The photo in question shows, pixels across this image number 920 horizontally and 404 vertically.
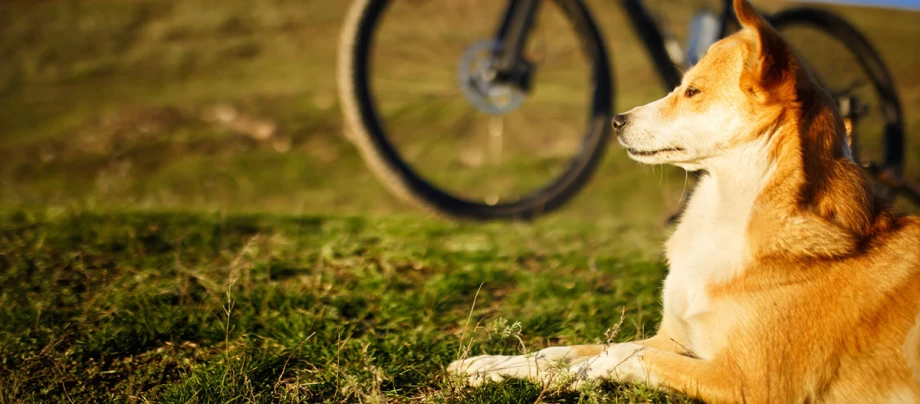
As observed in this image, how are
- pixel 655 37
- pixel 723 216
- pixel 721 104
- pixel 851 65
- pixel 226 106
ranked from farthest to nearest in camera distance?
pixel 226 106 < pixel 851 65 < pixel 655 37 < pixel 721 104 < pixel 723 216

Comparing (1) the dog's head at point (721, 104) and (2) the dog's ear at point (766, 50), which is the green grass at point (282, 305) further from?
(2) the dog's ear at point (766, 50)

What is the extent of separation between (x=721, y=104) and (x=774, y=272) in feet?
2.14

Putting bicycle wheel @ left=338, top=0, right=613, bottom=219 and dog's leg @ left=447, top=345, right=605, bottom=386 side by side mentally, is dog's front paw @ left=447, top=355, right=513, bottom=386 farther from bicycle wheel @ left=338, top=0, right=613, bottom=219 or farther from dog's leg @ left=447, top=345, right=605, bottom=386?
bicycle wheel @ left=338, top=0, right=613, bottom=219

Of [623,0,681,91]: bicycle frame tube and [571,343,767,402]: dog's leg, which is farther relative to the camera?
[623,0,681,91]: bicycle frame tube

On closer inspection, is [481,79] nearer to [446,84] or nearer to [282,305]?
[446,84]

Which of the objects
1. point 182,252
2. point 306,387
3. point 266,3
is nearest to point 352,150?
point 266,3

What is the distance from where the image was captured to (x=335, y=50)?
707 inches

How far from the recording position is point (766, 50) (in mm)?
2232

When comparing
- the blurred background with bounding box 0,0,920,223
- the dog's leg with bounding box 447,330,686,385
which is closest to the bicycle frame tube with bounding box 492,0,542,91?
the dog's leg with bounding box 447,330,686,385

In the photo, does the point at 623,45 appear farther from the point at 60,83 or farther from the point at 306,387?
the point at 306,387

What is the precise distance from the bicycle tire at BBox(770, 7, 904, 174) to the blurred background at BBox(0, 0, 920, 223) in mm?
3140

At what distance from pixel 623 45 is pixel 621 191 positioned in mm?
5942

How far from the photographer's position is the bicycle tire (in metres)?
4.89

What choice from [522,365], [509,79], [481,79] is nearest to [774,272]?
[522,365]
